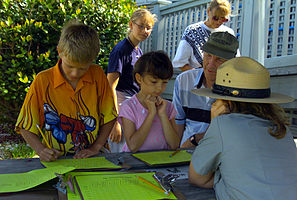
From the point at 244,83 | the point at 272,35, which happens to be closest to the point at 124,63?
the point at 244,83

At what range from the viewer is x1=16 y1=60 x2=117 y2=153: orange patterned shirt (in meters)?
1.96

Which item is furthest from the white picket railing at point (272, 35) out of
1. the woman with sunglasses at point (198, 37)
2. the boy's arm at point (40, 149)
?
the boy's arm at point (40, 149)

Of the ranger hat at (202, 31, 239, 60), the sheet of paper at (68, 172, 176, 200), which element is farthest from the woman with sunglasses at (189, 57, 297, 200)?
the ranger hat at (202, 31, 239, 60)

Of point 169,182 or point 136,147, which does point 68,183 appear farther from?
point 136,147

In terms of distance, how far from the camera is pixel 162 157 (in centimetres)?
192

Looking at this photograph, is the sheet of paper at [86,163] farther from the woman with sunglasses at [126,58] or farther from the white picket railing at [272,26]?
the white picket railing at [272,26]

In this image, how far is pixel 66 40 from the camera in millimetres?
1951

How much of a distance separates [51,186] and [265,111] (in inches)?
40.3

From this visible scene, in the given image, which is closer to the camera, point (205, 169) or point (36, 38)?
point (205, 169)


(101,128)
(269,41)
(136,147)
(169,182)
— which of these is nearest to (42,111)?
(101,128)

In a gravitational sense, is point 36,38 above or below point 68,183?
above

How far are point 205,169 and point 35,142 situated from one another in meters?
1.05

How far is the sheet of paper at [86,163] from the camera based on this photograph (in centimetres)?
165

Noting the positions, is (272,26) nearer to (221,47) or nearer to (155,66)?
(221,47)
